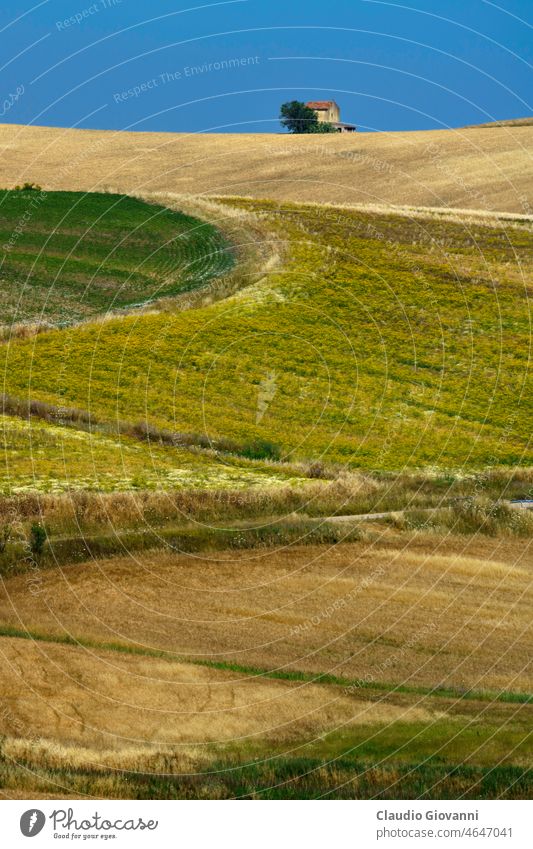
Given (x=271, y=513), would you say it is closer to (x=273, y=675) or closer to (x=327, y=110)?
(x=273, y=675)

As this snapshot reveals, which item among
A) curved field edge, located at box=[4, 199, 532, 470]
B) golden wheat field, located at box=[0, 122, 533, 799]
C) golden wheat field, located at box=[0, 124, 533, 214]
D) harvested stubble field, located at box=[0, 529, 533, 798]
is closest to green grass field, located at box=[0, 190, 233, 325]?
golden wheat field, located at box=[0, 122, 533, 799]

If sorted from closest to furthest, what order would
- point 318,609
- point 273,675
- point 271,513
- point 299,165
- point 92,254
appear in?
point 273,675 → point 318,609 → point 271,513 → point 92,254 → point 299,165

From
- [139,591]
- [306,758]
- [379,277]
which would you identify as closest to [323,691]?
[306,758]

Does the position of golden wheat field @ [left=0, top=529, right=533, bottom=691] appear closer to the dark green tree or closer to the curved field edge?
the curved field edge

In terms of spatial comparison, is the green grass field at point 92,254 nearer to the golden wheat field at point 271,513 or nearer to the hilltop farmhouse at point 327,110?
the golden wheat field at point 271,513

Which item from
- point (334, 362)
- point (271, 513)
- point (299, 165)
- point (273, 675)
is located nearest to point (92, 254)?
point (334, 362)
